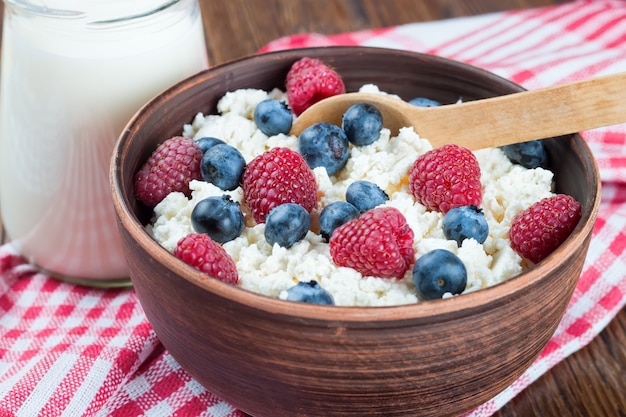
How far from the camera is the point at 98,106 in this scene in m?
1.23

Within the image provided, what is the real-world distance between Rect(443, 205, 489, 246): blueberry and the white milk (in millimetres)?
544

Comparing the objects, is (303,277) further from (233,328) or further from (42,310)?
(42,310)

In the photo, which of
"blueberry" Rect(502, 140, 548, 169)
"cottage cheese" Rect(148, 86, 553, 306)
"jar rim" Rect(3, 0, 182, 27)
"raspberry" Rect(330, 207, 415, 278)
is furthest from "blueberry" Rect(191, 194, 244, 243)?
"blueberry" Rect(502, 140, 548, 169)

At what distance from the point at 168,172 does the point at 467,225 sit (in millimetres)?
429

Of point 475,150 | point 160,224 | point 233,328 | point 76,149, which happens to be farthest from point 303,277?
point 76,149

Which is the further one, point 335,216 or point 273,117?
point 273,117

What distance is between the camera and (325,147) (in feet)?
3.68

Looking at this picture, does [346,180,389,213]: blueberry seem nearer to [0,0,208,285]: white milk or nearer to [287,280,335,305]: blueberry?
[287,280,335,305]: blueberry

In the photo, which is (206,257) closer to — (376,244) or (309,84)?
(376,244)

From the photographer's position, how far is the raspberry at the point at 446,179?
1042 mm

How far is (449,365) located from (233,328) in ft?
0.82

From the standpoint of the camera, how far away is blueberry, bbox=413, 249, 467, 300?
35.4 inches

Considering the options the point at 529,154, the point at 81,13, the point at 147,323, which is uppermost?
the point at 81,13

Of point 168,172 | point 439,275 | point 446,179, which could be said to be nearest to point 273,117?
point 168,172
